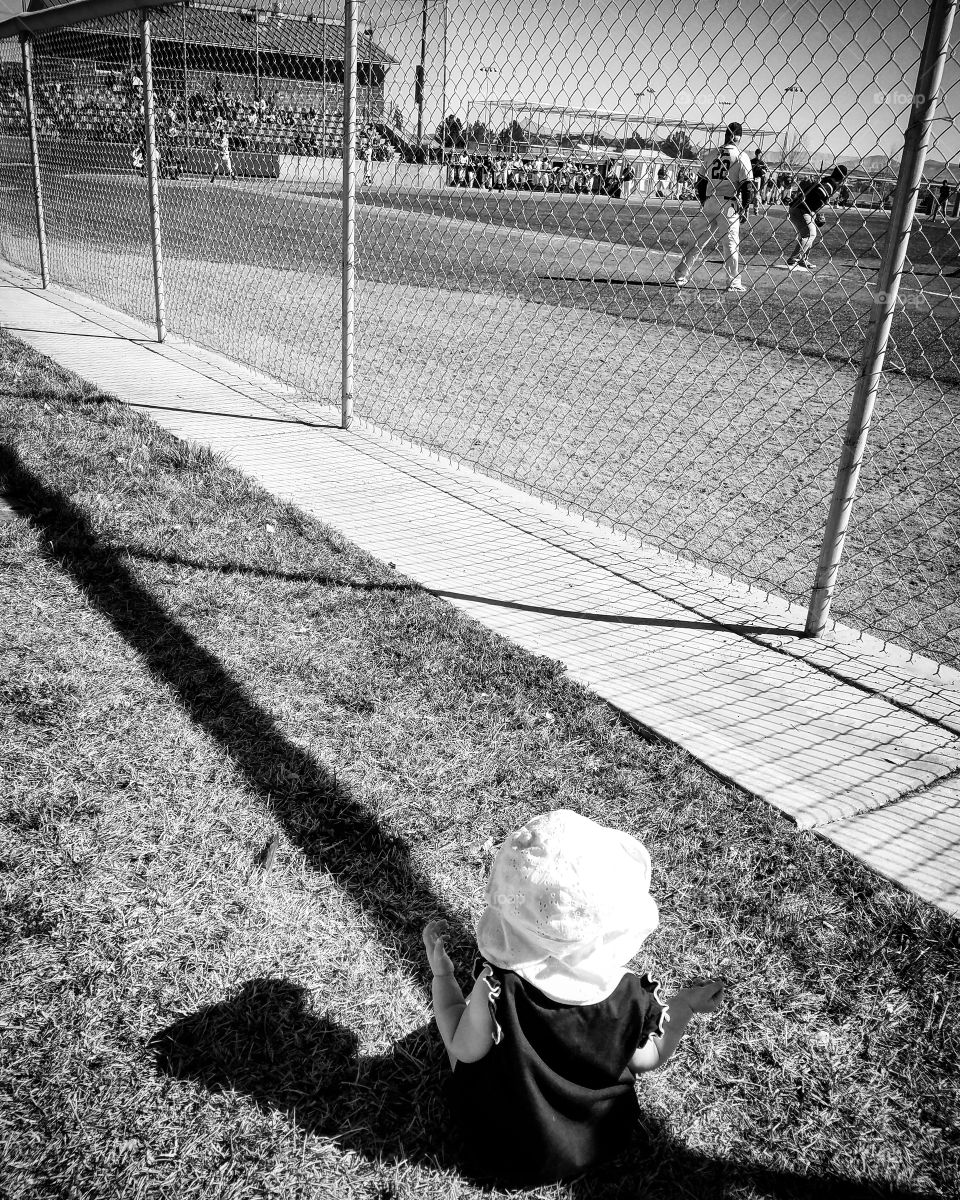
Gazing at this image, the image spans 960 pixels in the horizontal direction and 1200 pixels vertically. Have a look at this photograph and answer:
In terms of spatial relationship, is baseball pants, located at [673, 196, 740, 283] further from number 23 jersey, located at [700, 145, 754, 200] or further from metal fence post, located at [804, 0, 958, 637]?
metal fence post, located at [804, 0, 958, 637]

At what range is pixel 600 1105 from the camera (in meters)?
1.66

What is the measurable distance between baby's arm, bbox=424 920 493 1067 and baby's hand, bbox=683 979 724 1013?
0.44 meters

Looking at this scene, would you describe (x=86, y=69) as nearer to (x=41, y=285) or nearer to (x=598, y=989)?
(x=41, y=285)

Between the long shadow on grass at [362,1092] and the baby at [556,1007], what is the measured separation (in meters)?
0.09

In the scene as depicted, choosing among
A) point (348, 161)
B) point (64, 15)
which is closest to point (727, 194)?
point (64, 15)

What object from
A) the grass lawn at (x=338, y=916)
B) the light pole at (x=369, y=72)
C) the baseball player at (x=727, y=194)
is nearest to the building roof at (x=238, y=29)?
the light pole at (x=369, y=72)

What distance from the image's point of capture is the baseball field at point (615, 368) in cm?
488

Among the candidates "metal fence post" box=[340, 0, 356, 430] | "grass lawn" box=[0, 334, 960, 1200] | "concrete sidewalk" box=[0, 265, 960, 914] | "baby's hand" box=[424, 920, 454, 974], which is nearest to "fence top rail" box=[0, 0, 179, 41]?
"metal fence post" box=[340, 0, 356, 430]

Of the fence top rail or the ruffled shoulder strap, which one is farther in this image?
the fence top rail

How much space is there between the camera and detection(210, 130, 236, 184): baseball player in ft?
27.2

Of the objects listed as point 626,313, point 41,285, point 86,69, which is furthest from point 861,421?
point 41,285

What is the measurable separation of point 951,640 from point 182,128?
27.1 ft

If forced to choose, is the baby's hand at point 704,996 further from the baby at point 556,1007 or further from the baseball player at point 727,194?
the baseball player at point 727,194

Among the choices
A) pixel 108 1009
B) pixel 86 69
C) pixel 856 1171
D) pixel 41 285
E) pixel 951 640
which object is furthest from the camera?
pixel 41 285
